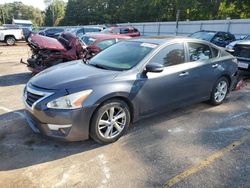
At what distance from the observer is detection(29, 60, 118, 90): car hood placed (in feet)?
12.4

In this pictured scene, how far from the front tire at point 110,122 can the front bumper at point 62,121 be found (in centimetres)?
12

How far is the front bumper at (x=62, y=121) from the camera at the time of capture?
3551 mm

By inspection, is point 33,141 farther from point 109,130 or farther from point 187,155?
point 187,155

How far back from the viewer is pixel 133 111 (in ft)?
13.8

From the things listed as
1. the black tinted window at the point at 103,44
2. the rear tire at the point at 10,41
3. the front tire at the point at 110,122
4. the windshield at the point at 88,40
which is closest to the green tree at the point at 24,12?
the rear tire at the point at 10,41

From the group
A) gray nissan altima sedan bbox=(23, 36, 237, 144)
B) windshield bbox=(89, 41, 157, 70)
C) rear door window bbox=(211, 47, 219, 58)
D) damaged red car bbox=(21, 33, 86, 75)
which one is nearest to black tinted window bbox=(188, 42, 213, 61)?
gray nissan altima sedan bbox=(23, 36, 237, 144)

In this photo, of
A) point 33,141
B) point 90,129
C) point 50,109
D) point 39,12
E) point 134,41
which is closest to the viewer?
point 50,109

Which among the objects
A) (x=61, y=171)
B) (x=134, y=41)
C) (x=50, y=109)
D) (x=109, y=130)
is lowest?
(x=61, y=171)

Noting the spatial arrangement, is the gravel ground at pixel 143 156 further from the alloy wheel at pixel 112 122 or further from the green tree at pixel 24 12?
the green tree at pixel 24 12

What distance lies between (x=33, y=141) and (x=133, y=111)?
1612 mm

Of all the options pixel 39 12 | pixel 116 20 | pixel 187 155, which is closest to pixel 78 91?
pixel 187 155

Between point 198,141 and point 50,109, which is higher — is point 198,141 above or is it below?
below

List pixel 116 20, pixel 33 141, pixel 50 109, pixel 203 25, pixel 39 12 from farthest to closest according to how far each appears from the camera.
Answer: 1. pixel 39 12
2. pixel 116 20
3. pixel 203 25
4. pixel 33 141
5. pixel 50 109

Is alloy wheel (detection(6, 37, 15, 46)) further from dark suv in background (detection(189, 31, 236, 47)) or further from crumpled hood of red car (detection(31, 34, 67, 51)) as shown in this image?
dark suv in background (detection(189, 31, 236, 47))
